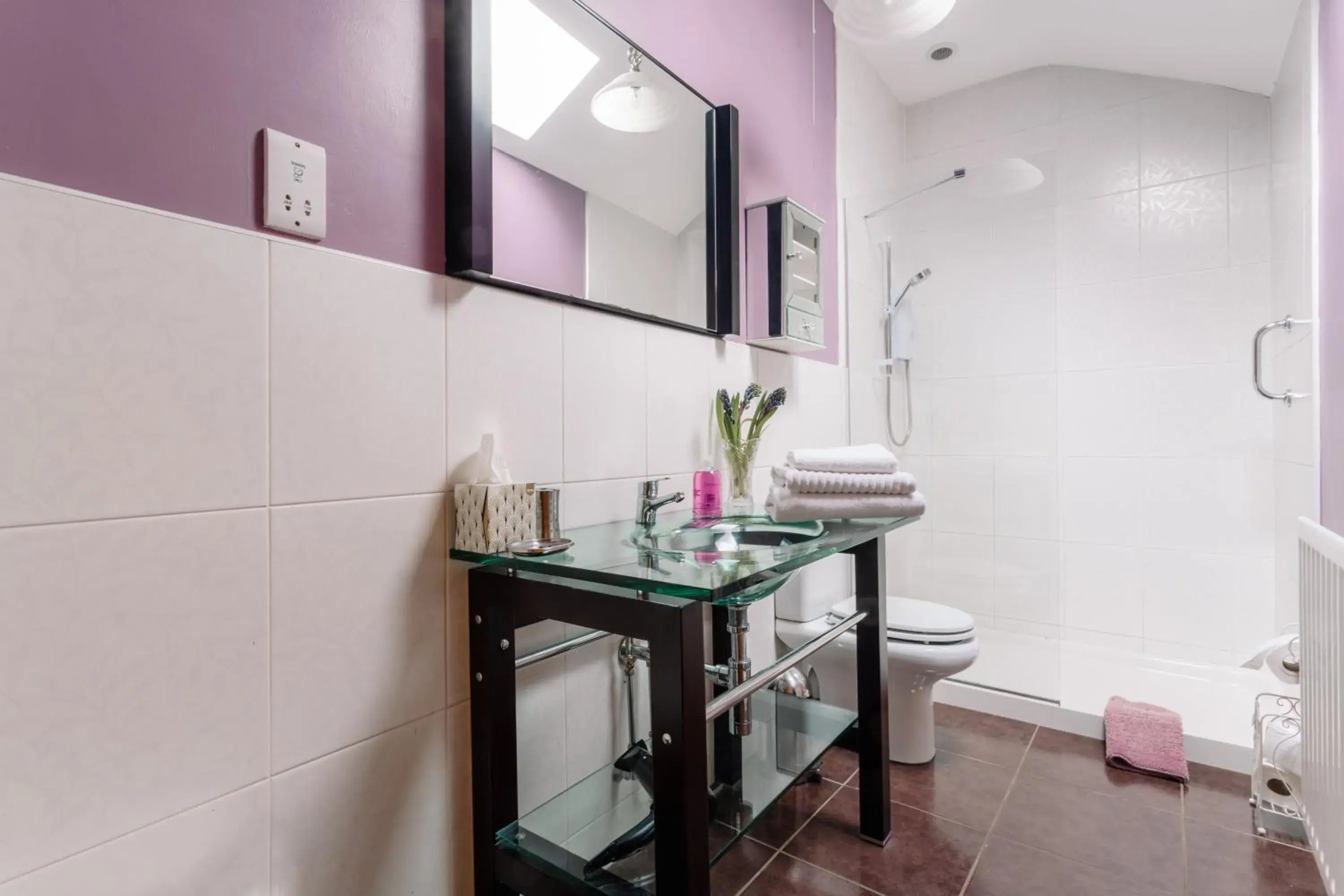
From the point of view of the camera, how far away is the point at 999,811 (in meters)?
1.63

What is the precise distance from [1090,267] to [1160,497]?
0.94 m

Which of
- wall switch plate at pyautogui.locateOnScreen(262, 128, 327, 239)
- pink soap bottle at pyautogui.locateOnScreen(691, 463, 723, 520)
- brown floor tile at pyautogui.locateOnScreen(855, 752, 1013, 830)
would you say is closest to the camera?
wall switch plate at pyautogui.locateOnScreen(262, 128, 327, 239)

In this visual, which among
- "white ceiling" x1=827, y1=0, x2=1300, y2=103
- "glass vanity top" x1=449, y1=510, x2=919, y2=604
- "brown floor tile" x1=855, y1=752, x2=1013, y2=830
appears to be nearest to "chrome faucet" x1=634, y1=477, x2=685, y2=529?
"glass vanity top" x1=449, y1=510, x2=919, y2=604

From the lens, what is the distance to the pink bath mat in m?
1.79

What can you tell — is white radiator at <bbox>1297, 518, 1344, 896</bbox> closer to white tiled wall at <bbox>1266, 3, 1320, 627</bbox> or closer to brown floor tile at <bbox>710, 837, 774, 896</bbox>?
white tiled wall at <bbox>1266, 3, 1320, 627</bbox>

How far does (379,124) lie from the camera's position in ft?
3.14

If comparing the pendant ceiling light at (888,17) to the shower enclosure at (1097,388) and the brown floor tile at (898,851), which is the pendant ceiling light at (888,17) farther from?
the brown floor tile at (898,851)

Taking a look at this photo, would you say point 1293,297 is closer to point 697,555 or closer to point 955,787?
point 955,787

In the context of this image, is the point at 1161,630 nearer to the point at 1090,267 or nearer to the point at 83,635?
the point at 1090,267

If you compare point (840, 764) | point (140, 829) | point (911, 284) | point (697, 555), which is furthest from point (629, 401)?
point (911, 284)

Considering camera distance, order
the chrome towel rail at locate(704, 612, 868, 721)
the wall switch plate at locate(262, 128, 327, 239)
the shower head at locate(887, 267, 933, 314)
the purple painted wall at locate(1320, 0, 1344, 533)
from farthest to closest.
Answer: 1. the shower head at locate(887, 267, 933, 314)
2. the purple painted wall at locate(1320, 0, 1344, 533)
3. the chrome towel rail at locate(704, 612, 868, 721)
4. the wall switch plate at locate(262, 128, 327, 239)

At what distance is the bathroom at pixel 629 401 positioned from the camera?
27.8 inches

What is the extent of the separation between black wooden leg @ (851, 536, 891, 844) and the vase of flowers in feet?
1.07

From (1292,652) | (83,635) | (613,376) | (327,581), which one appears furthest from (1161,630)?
(83,635)
